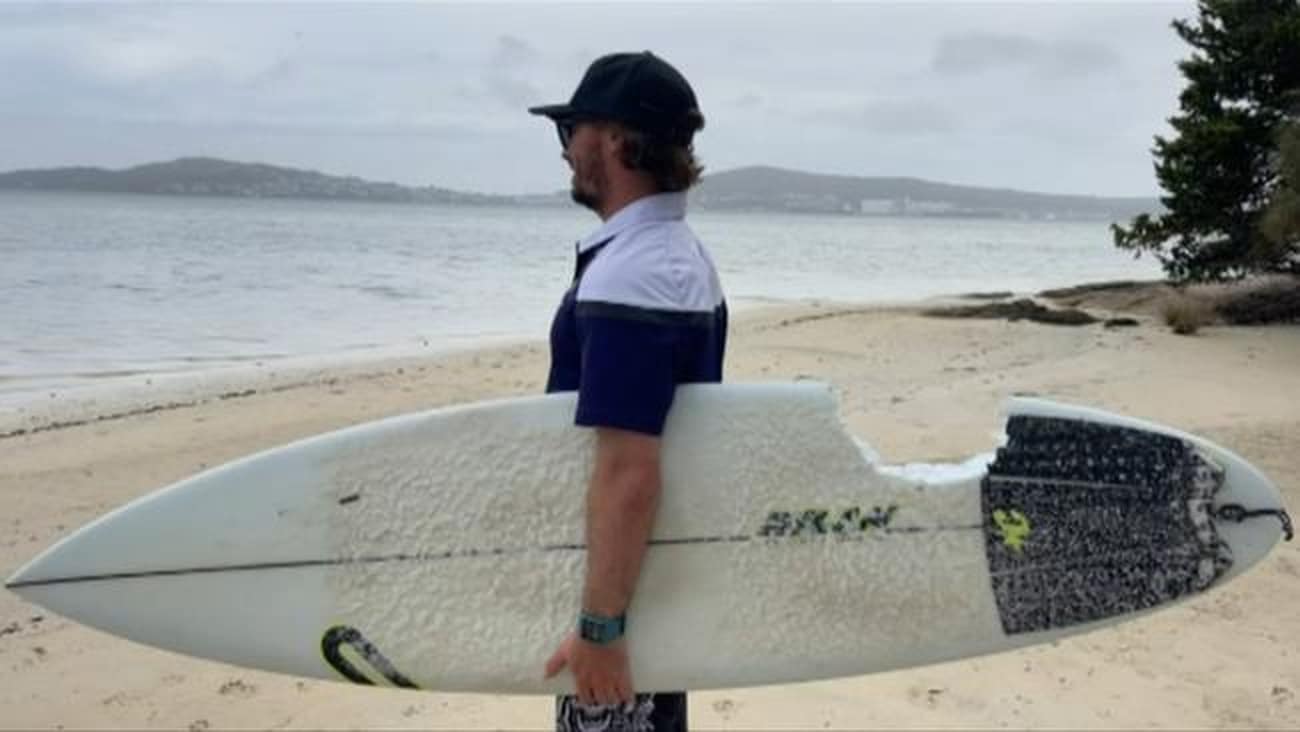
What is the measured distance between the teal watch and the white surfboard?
0.26m

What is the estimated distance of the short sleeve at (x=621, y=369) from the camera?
1591 mm

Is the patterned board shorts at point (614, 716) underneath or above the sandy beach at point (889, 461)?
above

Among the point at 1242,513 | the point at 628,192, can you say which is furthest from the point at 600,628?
the point at 1242,513

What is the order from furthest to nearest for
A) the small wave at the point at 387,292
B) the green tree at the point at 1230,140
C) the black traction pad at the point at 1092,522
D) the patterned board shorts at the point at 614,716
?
1. the small wave at the point at 387,292
2. the green tree at the point at 1230,140
3. the black traction pad at the point at 1092,522
4. the patterned board shorts at the point at 614,716

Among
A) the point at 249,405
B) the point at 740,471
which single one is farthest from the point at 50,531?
the point at 740,471

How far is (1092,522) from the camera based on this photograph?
7.04ft

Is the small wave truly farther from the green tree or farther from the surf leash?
the surf leash

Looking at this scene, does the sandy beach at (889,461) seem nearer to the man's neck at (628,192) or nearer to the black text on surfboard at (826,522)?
the black text on surfboard at (826,522)

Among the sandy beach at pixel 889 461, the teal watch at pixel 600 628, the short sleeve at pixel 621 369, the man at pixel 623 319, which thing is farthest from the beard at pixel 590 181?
the sandy beach at pixel 889 461

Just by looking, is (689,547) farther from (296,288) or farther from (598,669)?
(296,288)

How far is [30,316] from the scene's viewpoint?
16.2m

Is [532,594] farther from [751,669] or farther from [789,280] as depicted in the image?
[789,280]

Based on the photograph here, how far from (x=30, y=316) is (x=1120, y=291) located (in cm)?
1586

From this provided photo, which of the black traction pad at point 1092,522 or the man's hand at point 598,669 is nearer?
the man's hand at point 598,669
